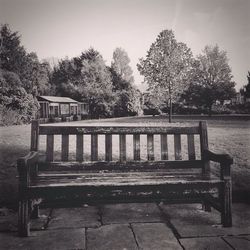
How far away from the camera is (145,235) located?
2.79 meters

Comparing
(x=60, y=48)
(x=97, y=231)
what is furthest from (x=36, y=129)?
(x=60, y=48)

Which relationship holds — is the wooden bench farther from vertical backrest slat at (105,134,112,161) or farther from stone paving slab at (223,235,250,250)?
stone paving slab at (223,235,250,250)

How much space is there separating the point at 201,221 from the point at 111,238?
106 cm

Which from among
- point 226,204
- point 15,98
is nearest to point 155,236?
point 226,204

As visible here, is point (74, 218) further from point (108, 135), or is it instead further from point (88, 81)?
point (88, 81)

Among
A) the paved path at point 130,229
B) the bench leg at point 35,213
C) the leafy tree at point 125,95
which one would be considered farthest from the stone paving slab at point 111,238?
the leafy tree at point 125,95

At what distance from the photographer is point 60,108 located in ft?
113

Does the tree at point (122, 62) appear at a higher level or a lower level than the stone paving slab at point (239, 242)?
higher

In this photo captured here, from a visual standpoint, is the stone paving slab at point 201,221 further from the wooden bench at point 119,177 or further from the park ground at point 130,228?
the wooden bench at point 119,177

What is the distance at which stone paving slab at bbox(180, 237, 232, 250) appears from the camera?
100 inches

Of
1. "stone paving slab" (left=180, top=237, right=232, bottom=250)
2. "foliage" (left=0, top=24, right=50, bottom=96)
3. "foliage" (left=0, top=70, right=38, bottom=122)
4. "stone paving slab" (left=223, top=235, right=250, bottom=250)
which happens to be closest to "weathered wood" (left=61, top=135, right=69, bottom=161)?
"stone paving slab" (left=180, top=237, right=232, bottom=250)

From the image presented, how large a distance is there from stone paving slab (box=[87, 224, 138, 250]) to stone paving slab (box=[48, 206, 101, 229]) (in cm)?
18

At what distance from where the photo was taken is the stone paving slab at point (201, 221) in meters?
2.87

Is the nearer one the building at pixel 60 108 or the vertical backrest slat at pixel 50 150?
the vertical backrest slat at pixel 50 150
